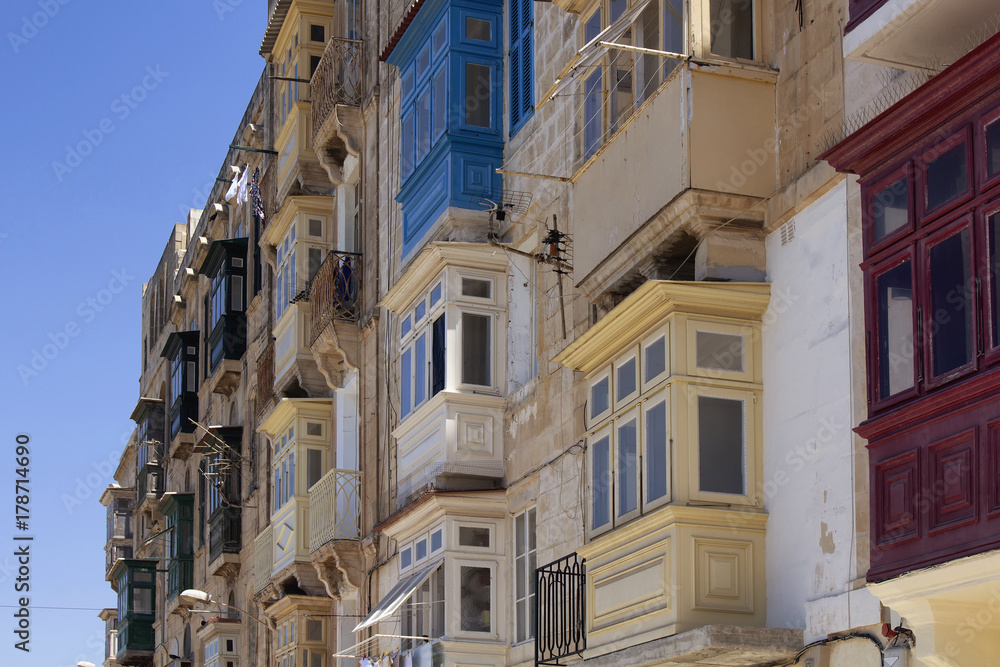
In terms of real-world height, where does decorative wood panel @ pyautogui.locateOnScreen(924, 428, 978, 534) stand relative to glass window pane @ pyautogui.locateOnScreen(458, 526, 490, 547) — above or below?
below

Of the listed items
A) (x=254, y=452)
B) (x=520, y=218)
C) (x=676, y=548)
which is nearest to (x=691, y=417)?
(x=676, y=548)

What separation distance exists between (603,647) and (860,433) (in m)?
3.68

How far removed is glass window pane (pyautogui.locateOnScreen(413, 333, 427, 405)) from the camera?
1764cm

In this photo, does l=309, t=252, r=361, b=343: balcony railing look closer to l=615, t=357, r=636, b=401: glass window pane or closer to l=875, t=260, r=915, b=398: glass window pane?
l=615, t=357, r=636, b=401: glass window pane

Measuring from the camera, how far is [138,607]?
129ft

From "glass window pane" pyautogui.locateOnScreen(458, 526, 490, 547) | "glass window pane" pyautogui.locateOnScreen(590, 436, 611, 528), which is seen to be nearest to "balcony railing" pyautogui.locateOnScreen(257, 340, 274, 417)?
"glass window pane" pyautogui.locateOnScreen(458, 526, 490, 547)

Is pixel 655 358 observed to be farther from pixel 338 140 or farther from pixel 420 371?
pixel 338 140

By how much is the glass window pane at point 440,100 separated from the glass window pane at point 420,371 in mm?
2349

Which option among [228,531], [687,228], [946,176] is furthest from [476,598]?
[228,531]

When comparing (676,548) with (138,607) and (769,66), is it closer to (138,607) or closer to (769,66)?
(769,66)

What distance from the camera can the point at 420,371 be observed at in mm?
17812

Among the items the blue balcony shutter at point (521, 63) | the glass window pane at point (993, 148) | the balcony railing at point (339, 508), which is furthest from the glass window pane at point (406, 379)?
the glass window pane at point (993, 148)

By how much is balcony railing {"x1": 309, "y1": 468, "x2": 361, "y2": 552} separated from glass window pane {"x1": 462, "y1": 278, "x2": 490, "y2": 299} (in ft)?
15.6

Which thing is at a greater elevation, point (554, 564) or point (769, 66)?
point (769, 66)
